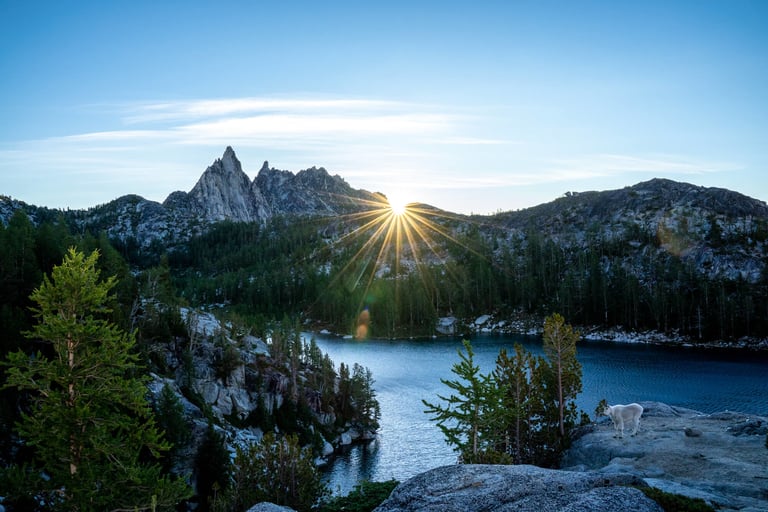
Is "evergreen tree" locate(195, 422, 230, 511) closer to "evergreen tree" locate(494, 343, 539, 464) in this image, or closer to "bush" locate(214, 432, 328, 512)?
"bush" locate(214, 432, 328, 512)

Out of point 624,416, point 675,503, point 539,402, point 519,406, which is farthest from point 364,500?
point 624,416

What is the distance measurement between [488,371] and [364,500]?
66324 mm

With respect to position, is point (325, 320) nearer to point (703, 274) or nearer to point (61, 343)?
point (703, 274)

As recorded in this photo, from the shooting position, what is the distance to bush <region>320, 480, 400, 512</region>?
2892 centimetres

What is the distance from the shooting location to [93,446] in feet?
70.6

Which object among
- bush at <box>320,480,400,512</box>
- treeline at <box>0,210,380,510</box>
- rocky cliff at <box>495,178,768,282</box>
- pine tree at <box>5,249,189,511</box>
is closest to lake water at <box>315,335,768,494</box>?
bush at <box>320,480,400,512</box>

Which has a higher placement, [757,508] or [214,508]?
[757,508]

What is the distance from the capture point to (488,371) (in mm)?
92875

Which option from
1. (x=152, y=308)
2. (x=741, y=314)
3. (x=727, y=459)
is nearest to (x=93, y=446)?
(x=727, y=459)

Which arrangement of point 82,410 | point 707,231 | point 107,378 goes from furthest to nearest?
point 707,231
point 107,378
point 82,410

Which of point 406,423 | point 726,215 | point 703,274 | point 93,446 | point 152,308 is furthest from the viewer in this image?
point 726,215

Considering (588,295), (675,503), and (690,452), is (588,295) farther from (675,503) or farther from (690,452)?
(675,503)

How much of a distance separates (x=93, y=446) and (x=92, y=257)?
8.43 meters

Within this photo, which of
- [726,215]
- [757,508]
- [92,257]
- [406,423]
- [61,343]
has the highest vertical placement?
[726,215]
